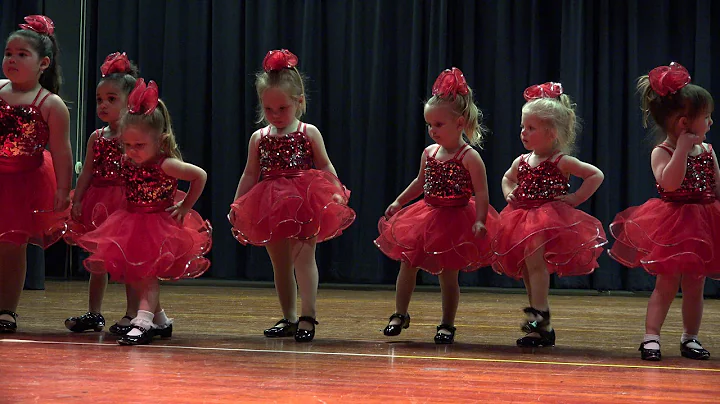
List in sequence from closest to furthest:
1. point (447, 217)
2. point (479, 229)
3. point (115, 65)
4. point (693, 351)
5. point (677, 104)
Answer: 1. point (693, 351)
2. point (677, 104)
3. point (479, 229)
4. point (447, 217)
5. point (115, 65)

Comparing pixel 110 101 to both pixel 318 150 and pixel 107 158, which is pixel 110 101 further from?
pixel 318 150

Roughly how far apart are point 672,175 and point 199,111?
4.18m

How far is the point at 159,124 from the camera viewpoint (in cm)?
304

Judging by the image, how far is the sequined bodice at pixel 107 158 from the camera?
10.5 feet

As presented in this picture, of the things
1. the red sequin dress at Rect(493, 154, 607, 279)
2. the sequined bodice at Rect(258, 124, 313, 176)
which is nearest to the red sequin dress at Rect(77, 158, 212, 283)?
the sequined bodice at Rect(258, 124, 313, 176)

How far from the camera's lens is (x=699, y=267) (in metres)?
2.74

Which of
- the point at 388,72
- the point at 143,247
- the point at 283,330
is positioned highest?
the point at 388,72

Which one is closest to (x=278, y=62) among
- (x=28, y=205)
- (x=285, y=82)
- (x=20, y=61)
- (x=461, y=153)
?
(x=285, y=82)

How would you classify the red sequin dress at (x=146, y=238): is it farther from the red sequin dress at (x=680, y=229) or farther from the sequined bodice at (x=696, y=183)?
the sequined bodice at (x=696, y=183)

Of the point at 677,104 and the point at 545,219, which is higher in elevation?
the point at 677,104

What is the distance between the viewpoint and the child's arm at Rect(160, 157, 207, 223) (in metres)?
3.01

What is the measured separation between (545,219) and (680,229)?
431 millimetres

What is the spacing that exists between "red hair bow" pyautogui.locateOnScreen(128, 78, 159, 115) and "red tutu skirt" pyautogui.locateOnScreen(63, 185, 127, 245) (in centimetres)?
32

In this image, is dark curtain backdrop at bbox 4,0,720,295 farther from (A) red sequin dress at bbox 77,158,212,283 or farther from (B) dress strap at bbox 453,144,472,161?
(A) red sequin dress at bbox 77,158,212,283
